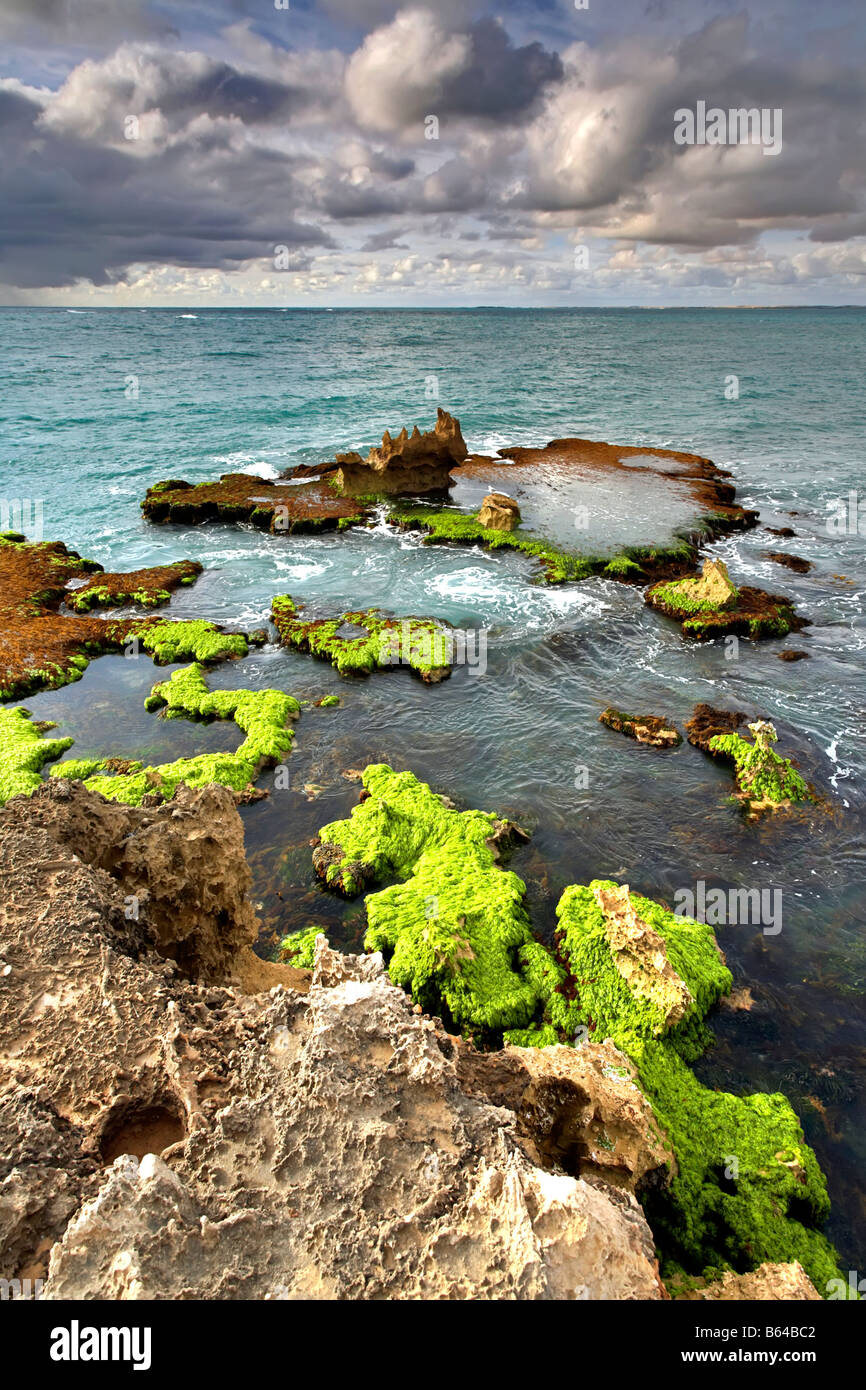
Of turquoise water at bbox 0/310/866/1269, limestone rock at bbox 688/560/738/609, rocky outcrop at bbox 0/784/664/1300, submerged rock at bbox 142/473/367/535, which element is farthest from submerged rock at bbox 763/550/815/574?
rocky outcrop at bbox 0/784/664/1300

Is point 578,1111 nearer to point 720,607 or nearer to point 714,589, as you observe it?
point 720,607

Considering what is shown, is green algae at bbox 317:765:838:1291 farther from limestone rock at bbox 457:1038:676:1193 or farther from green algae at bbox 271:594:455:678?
green algae at bbox 271:594:455:678

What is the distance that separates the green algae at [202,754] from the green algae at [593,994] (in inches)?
139

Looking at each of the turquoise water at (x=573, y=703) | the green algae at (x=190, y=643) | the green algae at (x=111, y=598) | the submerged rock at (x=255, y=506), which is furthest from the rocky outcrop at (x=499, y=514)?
the green algae at (x=111, y=598)

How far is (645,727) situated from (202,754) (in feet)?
40.4

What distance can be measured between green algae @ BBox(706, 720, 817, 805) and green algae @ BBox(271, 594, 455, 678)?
948 centimetres

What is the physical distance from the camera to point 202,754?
1870cm

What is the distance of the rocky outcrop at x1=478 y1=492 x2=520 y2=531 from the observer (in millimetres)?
35000

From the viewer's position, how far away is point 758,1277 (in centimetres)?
652

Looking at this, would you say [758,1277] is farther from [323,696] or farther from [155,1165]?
[323,696]

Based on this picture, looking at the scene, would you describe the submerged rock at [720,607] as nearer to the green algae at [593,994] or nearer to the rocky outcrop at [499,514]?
the rocky outcrop at [499,514]

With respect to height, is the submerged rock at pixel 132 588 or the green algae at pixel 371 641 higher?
the submerged rock at pixel 132 588

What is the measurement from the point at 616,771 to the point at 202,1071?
45.8ft

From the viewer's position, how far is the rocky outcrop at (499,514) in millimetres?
35000
